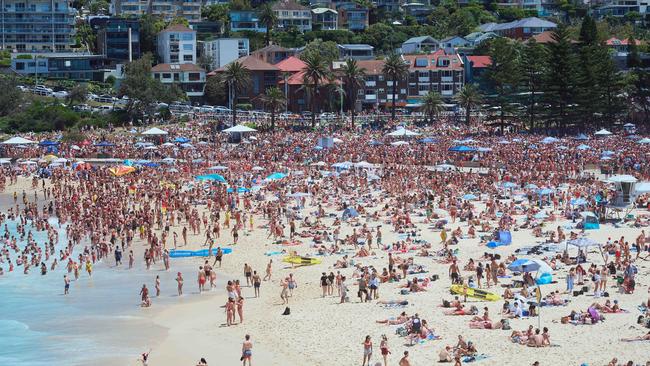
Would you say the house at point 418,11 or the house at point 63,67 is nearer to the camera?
the house at point 63,67

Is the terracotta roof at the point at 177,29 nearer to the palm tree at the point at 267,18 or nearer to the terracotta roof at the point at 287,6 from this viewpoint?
the palm tree at the point at 267,18

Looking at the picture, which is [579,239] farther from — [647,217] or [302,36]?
[302,36]

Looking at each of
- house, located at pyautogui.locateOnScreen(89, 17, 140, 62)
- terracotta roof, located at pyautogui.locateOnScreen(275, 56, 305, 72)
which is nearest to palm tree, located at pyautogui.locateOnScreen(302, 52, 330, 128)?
terracotta roof, located at pyautogui.locateOnScreen(275, 56, 305, 72)

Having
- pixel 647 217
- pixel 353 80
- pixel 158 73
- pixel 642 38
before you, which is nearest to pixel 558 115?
→ pixel 353 80

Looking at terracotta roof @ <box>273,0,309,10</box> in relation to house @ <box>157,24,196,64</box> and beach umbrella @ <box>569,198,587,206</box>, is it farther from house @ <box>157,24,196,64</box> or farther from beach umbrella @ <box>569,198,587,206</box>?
beach umbrella @ <box>569,198,587,206</box>

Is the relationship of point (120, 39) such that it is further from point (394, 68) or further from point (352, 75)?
point (394, 68)

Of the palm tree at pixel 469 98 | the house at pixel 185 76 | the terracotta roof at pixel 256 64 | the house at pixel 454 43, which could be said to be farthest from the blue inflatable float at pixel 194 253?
the house at pixel 454 43
